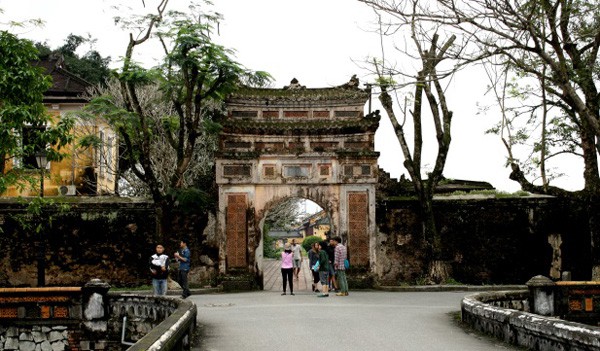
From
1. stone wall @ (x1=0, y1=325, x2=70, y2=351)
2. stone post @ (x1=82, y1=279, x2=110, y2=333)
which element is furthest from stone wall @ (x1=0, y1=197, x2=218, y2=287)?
stone wall @ (x1=0, y1=325, x2=70, y2=351)

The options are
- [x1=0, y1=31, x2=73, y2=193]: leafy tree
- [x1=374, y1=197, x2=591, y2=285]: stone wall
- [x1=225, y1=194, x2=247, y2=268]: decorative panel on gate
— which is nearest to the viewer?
[x1=0, y1=31, x2=73, y2=193]: leafy tree

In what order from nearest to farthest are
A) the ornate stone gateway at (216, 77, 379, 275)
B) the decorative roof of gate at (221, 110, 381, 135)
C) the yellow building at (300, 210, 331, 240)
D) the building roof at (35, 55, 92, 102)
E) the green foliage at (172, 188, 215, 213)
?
the green foliage at (172, 188, 215, 213), the ornate stone gateway at (216, 77, 379, 275), the decorative roof of gate at (221, 110, 381, 135), the building roof at (35, 55, 92, 102), the yellow building at (300, 210, 331, 240)

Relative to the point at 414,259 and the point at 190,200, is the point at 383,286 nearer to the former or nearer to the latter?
the point at 414,259

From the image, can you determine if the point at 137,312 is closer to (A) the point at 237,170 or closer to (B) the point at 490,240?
(A) the point at 237,170

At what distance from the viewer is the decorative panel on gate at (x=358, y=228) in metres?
21.6

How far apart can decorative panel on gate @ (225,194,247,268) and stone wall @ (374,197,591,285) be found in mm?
4341

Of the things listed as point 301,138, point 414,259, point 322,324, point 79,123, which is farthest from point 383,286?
point 79,123

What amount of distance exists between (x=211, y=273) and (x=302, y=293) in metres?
3.32

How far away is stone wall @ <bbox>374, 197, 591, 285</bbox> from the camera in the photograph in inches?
878

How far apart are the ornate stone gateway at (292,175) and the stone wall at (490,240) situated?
1.10 metres

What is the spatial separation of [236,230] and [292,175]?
2447 mm

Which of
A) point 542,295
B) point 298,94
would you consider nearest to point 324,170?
point 298,94

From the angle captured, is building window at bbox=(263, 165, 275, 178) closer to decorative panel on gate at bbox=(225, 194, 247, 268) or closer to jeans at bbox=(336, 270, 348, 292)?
decorative panel on gate at bbox=(225, 194, 247, 268)

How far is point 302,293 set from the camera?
2017cm
